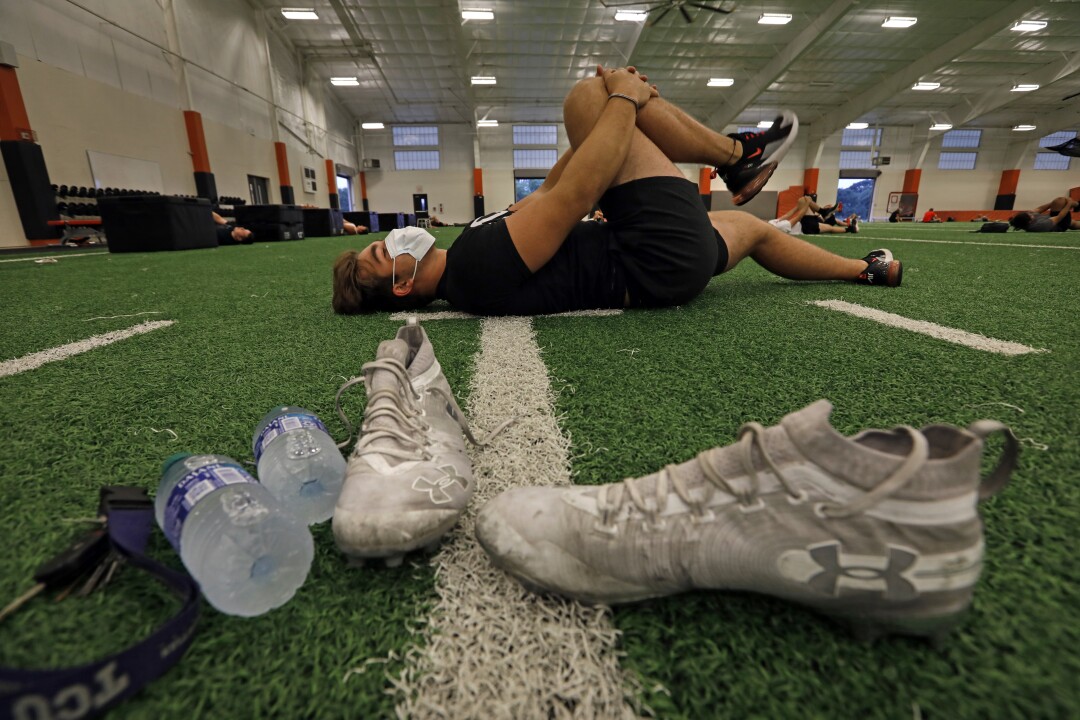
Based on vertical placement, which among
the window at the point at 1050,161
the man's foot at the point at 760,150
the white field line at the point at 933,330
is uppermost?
the window at the point at 1050,161

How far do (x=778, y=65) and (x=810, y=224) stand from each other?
11.1m

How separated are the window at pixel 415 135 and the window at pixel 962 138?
27.7 metres

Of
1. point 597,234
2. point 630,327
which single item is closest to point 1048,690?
point 630,327

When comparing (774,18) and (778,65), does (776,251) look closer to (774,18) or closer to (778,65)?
(774,18)

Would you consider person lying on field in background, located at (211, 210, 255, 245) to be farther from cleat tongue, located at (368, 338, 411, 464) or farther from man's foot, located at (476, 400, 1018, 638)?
man's foot, located at (476, 400, 1018, 638)

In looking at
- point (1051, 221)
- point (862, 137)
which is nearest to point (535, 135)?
point (862, 137)

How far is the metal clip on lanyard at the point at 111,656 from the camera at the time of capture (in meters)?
0.43

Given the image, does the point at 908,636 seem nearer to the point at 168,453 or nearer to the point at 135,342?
the point at 168,453

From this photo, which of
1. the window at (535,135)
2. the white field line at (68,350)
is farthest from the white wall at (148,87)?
the window at (535,135)

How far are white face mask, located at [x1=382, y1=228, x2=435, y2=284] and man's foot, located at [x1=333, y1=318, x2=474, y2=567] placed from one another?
1.18m

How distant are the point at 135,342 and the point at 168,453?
1.24 metres

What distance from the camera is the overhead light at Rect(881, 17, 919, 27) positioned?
47.2ft

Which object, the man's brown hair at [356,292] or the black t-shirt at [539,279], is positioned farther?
the man's brown hair at [356,292]

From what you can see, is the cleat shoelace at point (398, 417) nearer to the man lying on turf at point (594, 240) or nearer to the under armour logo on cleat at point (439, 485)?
the under armour logo on cleat at point (439, 485)
